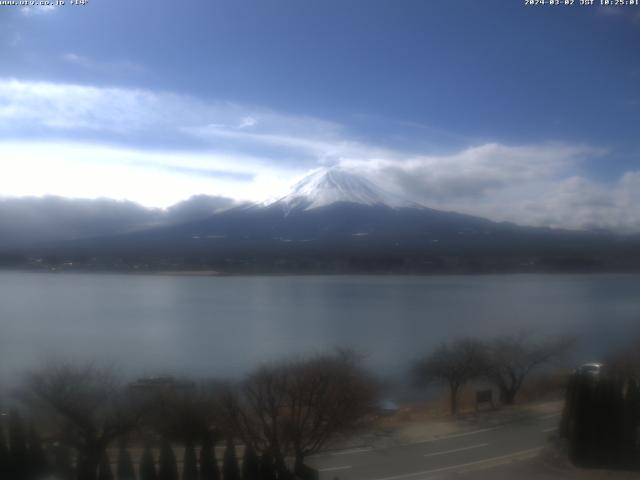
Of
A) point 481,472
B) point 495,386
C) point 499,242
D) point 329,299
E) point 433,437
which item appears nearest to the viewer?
point 481,472

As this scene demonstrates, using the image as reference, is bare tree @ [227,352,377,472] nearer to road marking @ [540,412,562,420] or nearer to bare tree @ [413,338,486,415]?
bare tree @ [413,338,486,415]

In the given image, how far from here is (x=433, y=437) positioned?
3404 mm

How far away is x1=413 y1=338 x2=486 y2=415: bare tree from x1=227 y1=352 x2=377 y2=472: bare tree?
628mm

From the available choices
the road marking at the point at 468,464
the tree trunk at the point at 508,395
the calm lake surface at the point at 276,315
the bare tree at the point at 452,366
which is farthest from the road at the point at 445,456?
the calm lake surface at the point at 276,315

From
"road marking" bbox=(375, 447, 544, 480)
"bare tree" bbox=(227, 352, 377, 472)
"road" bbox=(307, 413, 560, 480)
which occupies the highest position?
"bare tree" bbox=(227, 352, 377, 472)

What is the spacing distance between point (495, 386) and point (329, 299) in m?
1.39

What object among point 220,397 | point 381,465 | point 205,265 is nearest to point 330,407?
point 381,465

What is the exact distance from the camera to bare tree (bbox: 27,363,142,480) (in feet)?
9.76

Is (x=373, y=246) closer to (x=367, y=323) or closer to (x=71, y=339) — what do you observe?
(x=367, y=323)

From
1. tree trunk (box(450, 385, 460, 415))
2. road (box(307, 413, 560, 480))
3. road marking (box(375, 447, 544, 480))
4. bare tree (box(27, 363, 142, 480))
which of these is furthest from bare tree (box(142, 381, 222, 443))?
tree trunk (box(450, 385, 460, 415))

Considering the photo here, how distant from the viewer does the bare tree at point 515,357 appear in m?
3.91

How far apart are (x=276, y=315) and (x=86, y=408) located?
150 centimetres

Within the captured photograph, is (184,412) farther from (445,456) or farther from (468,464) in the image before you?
(468,464)

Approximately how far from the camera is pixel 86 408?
3037mm
